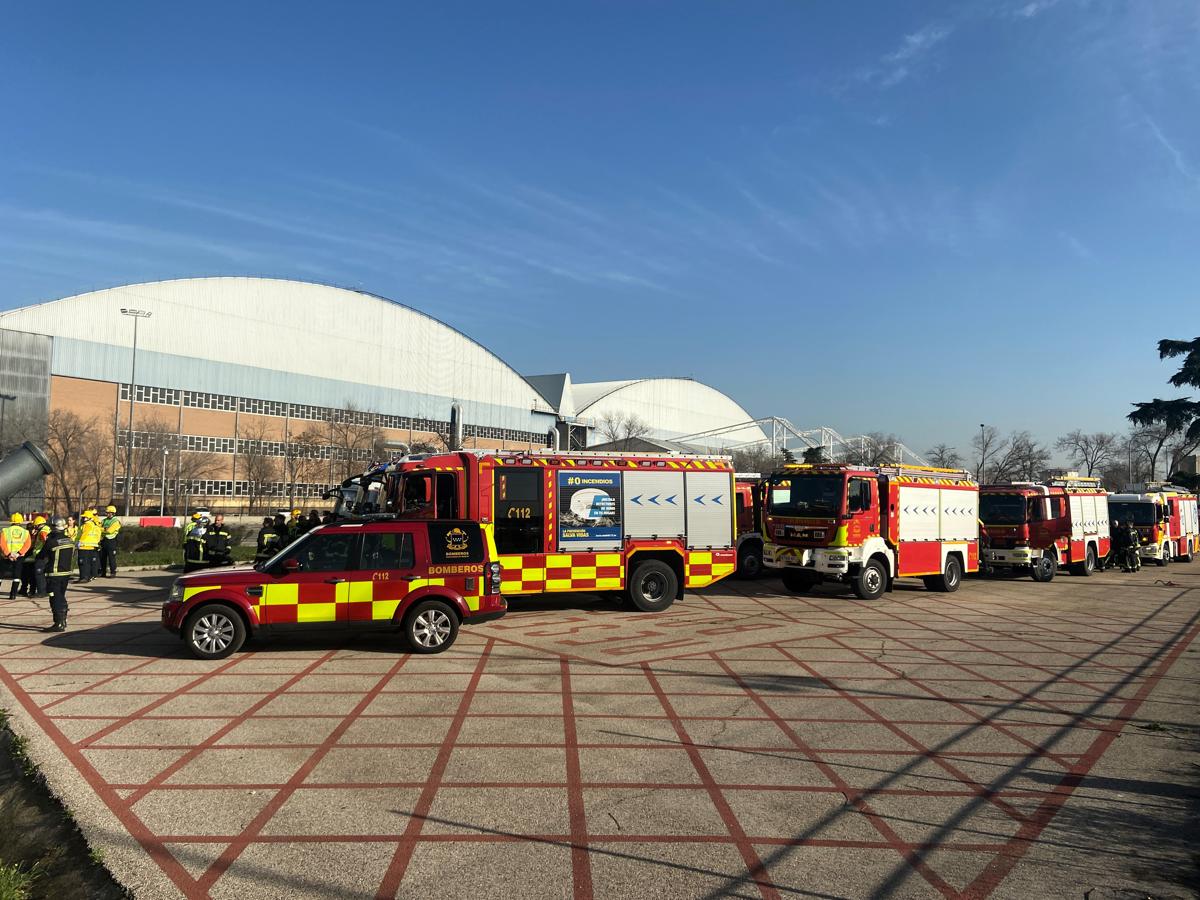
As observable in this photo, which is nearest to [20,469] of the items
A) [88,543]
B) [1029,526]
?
[88,543]

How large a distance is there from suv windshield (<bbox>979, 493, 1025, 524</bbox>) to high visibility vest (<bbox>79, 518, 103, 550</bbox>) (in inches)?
885

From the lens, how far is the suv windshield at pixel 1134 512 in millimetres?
27000

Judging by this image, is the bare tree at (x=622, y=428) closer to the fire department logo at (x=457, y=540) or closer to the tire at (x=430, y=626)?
the fire department logo at (x=457, y=540)

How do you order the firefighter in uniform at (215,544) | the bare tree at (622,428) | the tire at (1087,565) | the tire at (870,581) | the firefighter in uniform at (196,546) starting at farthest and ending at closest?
the bare tree at (622,428), the tire at (1087,565), the tire at (870,581), the firefighter in uniform at (215,544), the firefighter in uniform at (196,546)

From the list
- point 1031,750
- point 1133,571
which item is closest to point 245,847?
point 1031,750

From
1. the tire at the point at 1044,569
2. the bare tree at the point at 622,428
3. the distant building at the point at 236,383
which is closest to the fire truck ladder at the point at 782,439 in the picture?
the bare tree at the point at 622,428

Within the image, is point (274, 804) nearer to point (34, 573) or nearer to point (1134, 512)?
point (34, 573)

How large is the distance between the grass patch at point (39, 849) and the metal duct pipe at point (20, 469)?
1774 centimetres

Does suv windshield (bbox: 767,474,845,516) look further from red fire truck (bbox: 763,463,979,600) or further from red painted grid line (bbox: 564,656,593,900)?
red painted grid line (bbox: 564,656,593,900)

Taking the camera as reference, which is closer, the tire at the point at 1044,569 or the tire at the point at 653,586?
the tire at the point at 653,586

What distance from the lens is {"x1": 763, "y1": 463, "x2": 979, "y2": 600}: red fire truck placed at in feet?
53.4

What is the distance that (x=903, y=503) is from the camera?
17469mm

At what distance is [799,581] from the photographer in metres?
18.0

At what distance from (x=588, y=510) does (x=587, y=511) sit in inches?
1.0
